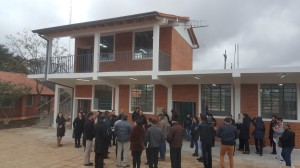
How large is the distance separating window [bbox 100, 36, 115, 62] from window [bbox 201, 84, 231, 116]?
587cm

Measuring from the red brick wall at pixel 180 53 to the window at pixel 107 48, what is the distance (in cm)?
364

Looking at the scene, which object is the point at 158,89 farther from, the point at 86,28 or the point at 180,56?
the point at 86,28

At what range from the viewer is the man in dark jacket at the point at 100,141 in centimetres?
783

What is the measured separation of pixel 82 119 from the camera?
11.6m

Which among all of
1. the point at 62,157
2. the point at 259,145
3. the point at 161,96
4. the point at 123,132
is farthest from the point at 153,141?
the point at 161,96

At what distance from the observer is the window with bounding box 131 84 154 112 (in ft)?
49.8

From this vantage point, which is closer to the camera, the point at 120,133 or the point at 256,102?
the point at 120,133

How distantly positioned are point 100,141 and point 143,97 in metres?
Result: 7.67

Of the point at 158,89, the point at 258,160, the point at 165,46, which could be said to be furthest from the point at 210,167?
the point at 165,46

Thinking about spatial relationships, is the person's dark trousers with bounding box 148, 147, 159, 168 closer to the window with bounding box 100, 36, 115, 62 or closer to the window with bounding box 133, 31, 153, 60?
the window with bounding box 133, 31, 153, 60

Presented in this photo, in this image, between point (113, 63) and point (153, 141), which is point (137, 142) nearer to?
point (153, 141)

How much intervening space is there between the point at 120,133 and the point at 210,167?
9.57 ft

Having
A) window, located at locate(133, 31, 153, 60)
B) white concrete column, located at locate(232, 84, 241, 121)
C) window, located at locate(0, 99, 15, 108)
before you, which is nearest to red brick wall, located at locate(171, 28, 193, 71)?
window, located at locate(133, 31, 153, 60)

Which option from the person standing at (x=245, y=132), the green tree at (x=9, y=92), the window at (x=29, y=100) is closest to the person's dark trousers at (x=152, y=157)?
the person standing at (x=245, y=132)
